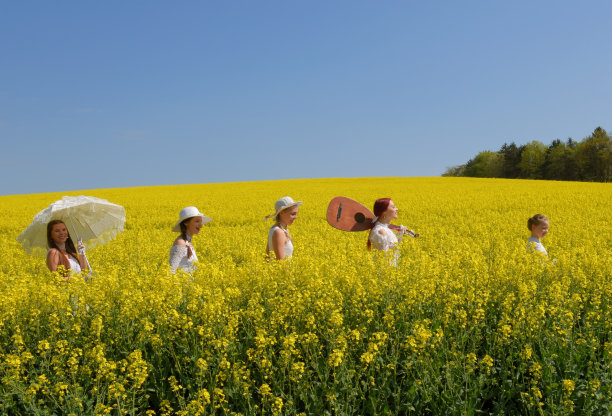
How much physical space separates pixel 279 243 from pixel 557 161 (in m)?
79.4

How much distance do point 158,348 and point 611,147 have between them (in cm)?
8079

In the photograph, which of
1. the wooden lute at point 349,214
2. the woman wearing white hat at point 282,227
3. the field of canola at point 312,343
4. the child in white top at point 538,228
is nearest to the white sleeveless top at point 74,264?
the field of canola at point 312,343

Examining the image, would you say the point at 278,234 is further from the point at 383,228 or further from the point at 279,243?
the point at 383,228

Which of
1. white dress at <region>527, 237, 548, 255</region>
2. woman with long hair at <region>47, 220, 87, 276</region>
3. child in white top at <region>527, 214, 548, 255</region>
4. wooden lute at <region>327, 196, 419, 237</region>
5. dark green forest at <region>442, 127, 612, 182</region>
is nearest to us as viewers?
woman with long hair at <region>47, 220, 87, 276</region>

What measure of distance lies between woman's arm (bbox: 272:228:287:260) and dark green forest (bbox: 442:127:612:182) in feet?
252

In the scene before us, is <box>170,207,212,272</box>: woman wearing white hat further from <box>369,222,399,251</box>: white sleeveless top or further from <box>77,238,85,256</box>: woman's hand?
<box>369,222,399,251</box>: white sleeveless top

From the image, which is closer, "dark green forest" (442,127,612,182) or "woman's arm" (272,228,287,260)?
"woman's arm" (272,228,287,260)

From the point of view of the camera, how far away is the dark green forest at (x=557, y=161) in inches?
2709

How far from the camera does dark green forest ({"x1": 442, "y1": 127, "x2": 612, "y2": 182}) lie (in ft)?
226

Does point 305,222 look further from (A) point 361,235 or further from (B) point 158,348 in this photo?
(B) point 158,348

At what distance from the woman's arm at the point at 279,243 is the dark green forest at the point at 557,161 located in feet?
252

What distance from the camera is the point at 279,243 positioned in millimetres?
6031

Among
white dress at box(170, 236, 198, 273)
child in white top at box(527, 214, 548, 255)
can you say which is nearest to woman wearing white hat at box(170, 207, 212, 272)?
white dress at box(170, 236, 198, 273)

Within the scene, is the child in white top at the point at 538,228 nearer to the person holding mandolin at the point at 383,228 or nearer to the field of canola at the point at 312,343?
the field of canola at the point at 312,343
